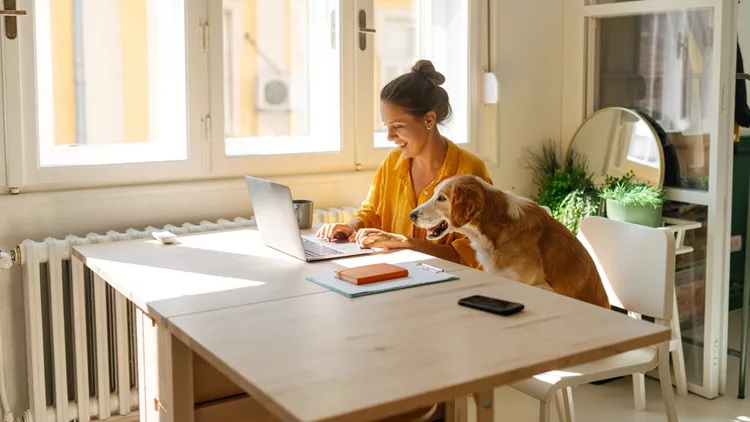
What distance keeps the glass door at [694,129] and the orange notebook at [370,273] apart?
1.70 meters

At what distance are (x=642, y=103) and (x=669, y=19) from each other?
35cm

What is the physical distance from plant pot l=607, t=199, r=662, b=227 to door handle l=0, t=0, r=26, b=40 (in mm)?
2241

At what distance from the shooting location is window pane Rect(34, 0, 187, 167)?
2.81m

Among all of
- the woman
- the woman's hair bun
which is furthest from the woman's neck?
the woman's hair bun

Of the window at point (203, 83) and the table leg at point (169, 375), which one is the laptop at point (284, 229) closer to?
the table leg at point (169, 375)

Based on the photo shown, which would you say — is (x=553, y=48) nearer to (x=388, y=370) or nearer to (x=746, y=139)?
(x=746, y=139)

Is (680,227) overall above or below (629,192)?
below

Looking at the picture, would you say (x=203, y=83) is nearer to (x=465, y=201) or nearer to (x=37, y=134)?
(x=37, y=134)

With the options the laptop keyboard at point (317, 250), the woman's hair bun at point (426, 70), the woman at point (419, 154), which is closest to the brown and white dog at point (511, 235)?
the woman at point (419, 154)

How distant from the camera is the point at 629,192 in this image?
11.0 feet

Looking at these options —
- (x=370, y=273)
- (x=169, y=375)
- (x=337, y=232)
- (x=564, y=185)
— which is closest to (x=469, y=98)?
(x=564, y=185)

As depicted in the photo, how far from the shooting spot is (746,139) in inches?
144

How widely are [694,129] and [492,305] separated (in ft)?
6.14

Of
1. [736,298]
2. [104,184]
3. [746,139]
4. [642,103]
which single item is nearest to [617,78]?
[642,103]
